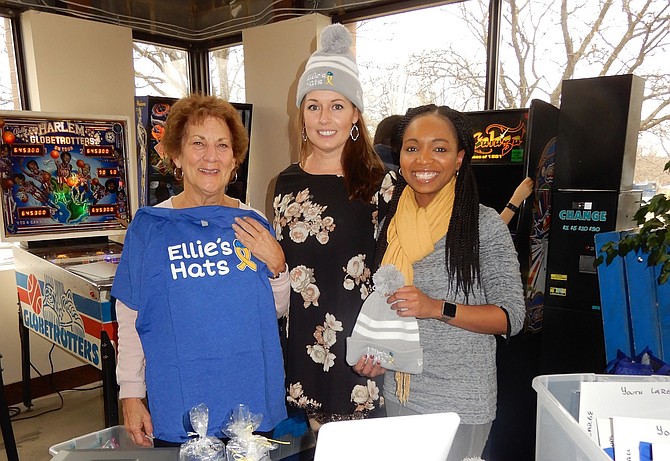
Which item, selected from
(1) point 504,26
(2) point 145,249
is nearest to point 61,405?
(2) point 145,249

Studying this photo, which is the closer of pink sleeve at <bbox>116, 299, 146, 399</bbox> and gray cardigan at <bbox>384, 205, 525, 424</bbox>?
gray cardigan at <bbox>384, 205, 525, 424</bbox>

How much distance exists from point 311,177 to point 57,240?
2.31m

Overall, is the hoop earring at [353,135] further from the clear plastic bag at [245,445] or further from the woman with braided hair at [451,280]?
→ the clear plastic bag at [245,445]

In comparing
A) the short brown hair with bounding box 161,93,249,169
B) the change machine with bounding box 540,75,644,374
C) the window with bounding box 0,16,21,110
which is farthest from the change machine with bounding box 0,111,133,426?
the change machine with bounding box 540,75,644,374

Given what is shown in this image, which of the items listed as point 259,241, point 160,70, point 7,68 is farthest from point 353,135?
point 160,70

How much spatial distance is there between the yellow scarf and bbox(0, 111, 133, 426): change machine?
1702 millimetres

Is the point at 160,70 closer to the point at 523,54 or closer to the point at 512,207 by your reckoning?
the point at 523,54

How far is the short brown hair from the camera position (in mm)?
1273

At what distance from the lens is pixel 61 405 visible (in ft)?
10.5

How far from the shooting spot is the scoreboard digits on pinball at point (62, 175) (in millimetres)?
2764

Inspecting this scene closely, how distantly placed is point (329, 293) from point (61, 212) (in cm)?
231

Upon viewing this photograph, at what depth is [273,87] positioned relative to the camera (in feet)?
12.6

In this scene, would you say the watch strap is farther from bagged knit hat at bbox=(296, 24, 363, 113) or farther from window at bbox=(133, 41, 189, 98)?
window at bbox=(133, 41, 189, 98)

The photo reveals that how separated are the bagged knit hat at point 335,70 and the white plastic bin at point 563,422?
87 cm
